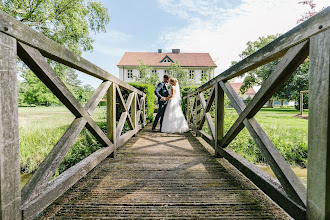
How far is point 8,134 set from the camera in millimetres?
854

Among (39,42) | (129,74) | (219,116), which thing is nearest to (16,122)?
(39,42)

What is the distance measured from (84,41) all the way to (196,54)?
23.8m

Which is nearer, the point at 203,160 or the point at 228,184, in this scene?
the point at 228,184

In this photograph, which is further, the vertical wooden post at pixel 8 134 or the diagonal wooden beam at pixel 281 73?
the diagonal wooden beam at pixel 281 73

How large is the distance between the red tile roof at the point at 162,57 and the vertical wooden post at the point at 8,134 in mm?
26534

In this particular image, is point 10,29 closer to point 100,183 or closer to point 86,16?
point 100,183

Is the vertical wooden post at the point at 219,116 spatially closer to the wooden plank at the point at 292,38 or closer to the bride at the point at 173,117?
the wooden plank at the point at 292,38

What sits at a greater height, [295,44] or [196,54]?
[196,54]

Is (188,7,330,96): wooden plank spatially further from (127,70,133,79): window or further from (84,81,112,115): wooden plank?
(127,70,133,79): window

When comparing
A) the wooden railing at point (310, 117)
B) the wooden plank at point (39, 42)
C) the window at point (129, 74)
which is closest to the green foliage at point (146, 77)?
the window at point (129, 74)

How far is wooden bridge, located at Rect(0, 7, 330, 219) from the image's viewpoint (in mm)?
842

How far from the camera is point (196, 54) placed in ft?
97.2

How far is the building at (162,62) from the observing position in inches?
1030

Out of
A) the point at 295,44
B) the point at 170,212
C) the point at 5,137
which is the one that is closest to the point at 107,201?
the point at 170,212
